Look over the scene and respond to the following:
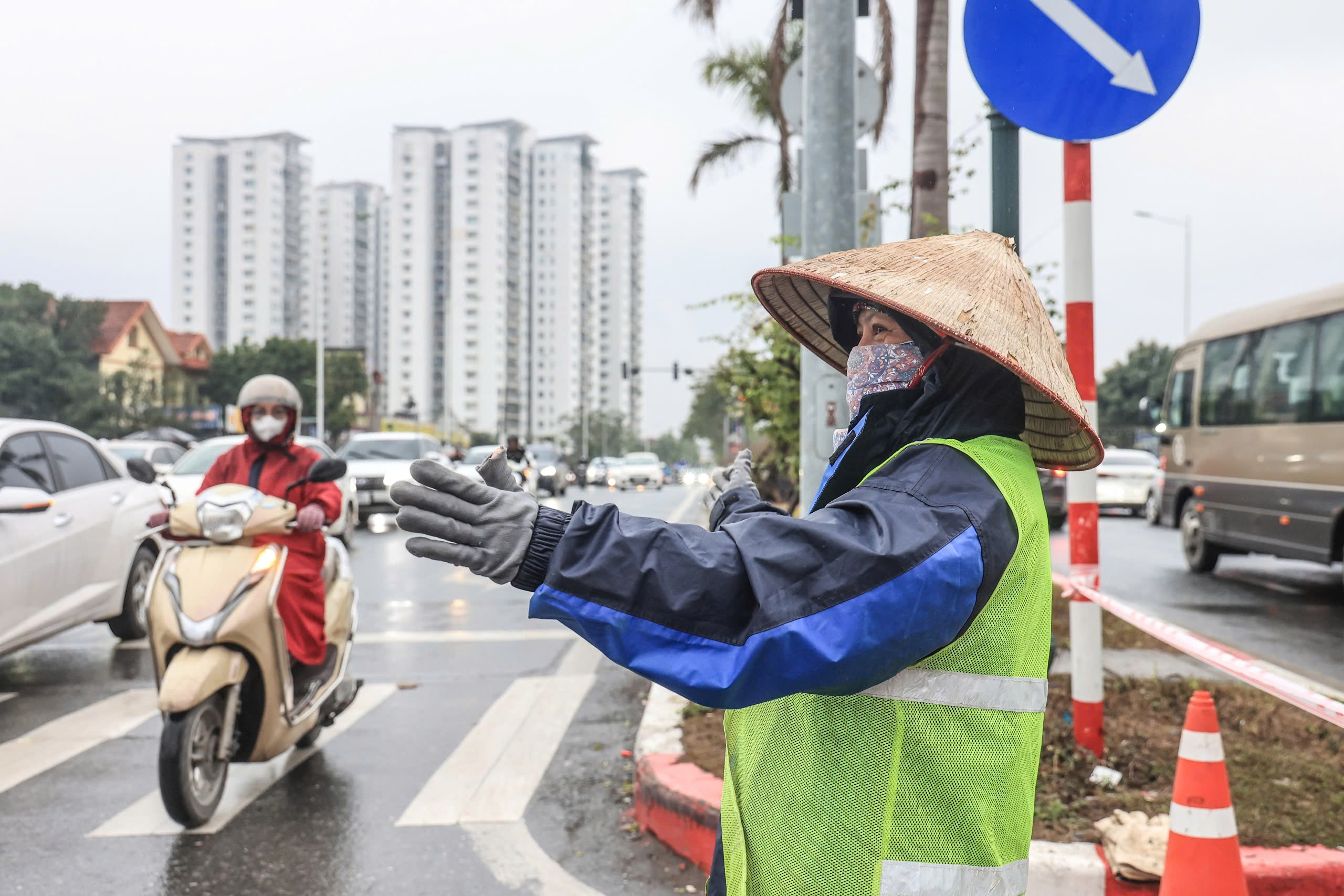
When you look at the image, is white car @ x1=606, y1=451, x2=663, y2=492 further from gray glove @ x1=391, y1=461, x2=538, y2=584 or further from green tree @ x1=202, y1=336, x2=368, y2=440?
gray glove @ x1=391, y1=461, x2=538, y2=584

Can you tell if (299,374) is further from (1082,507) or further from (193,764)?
(1082,507)

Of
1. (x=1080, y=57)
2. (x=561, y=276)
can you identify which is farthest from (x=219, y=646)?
(x=561, y=276)

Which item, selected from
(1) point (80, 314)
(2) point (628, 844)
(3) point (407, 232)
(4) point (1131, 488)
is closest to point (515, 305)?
(3) point (407, 232)

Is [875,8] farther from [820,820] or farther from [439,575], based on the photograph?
[820,820]

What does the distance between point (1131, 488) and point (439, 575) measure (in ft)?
54.1

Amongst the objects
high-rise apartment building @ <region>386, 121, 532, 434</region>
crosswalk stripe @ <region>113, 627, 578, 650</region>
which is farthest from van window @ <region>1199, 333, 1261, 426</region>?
high-rise apartment building @ <region>386, 121, 532, 434</region>

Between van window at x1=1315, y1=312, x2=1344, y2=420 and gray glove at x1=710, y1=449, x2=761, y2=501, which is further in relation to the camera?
van window at x1=1315, y1=312, x2=1344, y2=420

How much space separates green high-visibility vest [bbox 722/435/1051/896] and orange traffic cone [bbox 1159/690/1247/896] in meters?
1.73

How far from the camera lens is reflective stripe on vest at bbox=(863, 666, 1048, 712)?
4.82 feet

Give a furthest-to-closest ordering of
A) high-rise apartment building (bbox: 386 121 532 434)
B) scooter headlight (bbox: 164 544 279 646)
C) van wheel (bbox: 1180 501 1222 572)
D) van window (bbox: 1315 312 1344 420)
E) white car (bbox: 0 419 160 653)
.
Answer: high-rise apartment building (bbox: 386 121 532 434) < van wheel (bbox: 1180 501 1222 572) < van window (bbox: 1315 312 1344 420) < white car (bbox: 0 419 160 653) < scooter headlight (bbox: 164 544 279 646)

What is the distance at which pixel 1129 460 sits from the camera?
77.2 feet

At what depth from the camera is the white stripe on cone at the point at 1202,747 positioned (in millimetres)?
3033

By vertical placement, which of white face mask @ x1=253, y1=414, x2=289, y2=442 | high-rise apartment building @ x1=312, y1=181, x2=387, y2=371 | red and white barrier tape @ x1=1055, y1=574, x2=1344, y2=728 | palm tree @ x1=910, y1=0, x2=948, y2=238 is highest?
high-rise apartment building @ x1=312, y1=181, x2=387, y2=371

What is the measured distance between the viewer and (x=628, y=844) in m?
4.13
